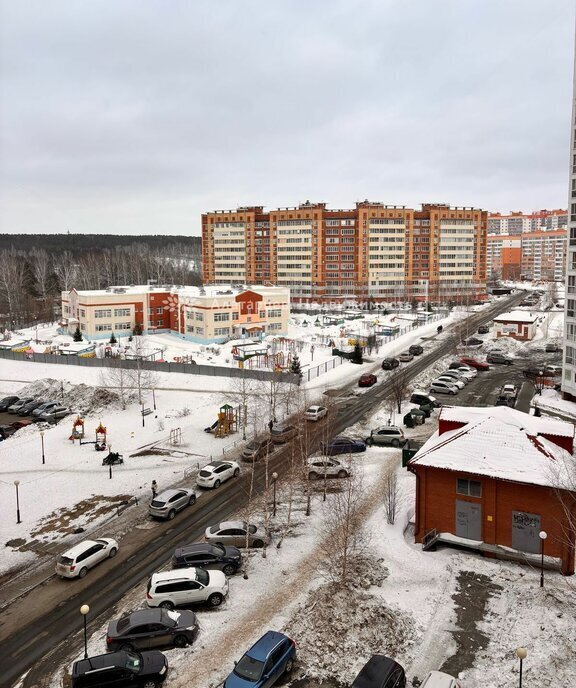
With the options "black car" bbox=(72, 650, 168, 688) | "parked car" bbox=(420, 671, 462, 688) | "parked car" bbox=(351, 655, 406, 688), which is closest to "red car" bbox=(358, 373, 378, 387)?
"parked car" bbox=(351, 655, 406, 688)

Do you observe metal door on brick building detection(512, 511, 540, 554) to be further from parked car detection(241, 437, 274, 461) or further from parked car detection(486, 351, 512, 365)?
parked car detection(486, 351, 512, 365)

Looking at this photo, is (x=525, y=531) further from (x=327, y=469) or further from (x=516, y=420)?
(x=327, y=469)

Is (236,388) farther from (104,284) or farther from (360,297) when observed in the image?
(104,284)

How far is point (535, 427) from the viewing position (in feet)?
85.0

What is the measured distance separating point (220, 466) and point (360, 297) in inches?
3734

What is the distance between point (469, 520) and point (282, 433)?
17.1 meters

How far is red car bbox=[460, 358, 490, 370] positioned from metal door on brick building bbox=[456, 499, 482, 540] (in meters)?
39.6

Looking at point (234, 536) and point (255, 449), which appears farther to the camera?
point (255, 449)

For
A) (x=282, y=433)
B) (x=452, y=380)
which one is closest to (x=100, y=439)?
(x=282, y=433)

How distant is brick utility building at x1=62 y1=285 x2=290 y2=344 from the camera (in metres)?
76.1

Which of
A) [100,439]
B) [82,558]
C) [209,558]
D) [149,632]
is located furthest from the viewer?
[100,439]

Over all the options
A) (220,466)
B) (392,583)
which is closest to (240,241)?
(220,466)

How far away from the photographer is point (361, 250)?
402ft

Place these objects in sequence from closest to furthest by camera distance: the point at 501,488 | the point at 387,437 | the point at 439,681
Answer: the point at 439,681 → the point at 501,488 → the point at 387,437
